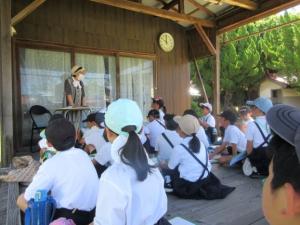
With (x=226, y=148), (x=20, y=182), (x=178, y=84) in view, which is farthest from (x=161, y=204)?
(x=178, y=84)

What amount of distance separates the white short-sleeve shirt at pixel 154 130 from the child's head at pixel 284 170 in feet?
13.7

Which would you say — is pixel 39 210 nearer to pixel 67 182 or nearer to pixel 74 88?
pixel 67 182

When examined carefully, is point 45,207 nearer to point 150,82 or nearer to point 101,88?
point 101,88

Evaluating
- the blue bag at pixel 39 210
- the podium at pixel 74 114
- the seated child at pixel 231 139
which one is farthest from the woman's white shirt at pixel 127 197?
the podium at pixel 74 114

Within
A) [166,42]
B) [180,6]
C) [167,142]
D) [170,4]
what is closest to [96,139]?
[167,142]

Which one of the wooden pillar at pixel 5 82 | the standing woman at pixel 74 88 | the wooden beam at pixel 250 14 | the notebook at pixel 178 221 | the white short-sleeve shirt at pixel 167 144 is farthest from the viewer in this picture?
the wooden beam at pixel 250 14

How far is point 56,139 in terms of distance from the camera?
6.51 feet

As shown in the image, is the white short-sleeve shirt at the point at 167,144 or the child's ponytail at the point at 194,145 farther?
the white short-sleeve shirt at the point at 167,144

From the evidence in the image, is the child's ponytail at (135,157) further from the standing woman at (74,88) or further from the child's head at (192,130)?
the standing woman at (74,88)

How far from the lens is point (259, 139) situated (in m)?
3.86

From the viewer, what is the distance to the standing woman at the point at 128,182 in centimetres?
142

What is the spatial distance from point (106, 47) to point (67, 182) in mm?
5531

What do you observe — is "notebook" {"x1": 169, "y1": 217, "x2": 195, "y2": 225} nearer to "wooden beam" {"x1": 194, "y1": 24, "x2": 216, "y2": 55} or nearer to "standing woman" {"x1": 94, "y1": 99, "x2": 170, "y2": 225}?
"standing woman" {"x1": 94, "y1": 99, "x2": 170, "y2": 225}

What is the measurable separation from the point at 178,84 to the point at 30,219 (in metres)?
7.16
